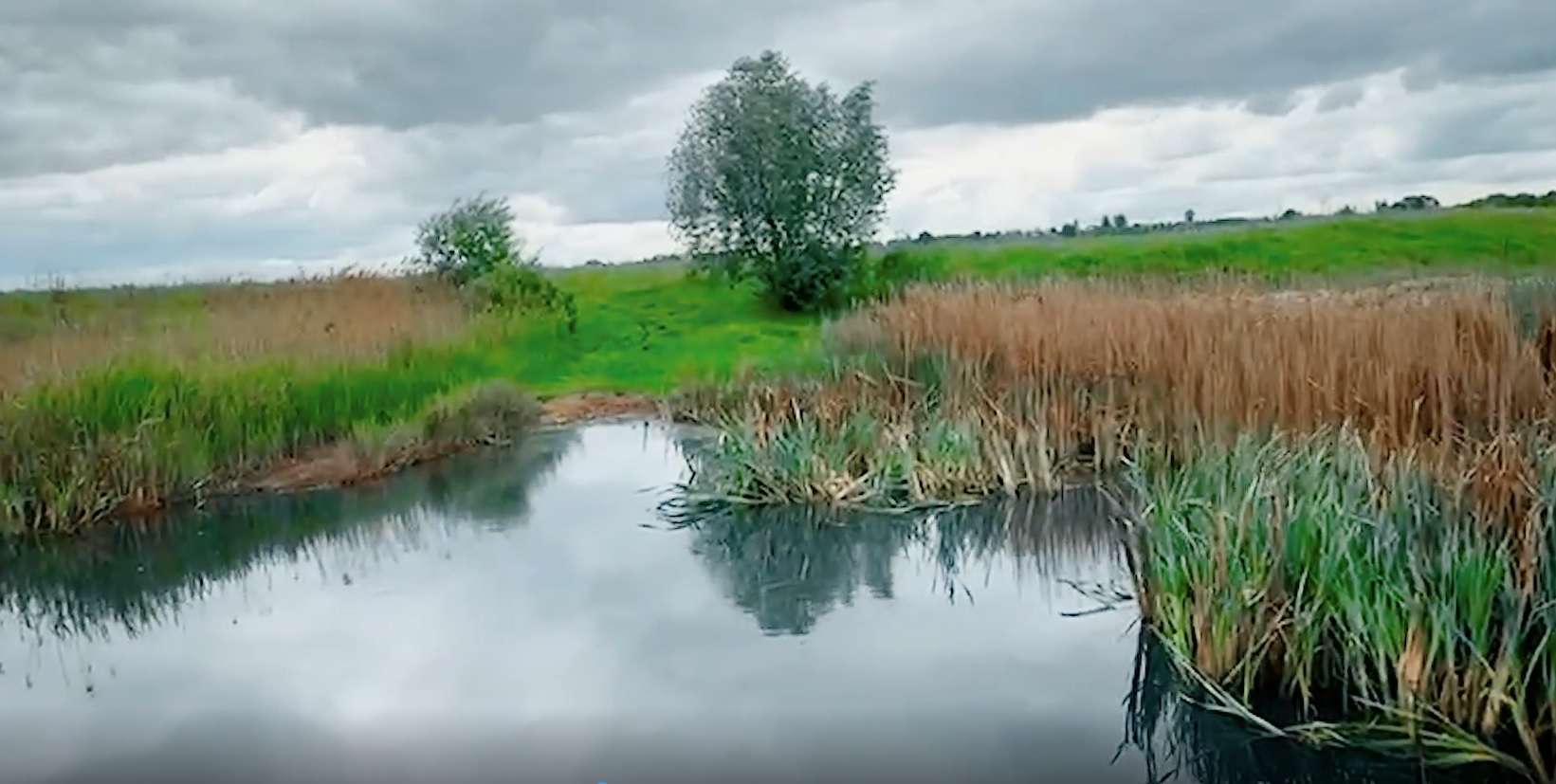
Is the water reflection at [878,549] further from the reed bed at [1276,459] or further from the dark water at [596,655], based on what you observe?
the reed bed at [1276,459]

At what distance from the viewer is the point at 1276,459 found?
4.32 m

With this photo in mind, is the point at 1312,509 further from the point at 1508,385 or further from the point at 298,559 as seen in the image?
the point at 298,559

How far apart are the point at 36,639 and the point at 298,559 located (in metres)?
1.20

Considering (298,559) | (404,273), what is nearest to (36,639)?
(298,559)

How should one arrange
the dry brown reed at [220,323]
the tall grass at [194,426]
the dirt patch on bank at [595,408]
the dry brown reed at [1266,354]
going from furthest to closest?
the dirt patch on bank at [595,408]
the dry brown reed at [220,323]
the tall grass at [194,426]
the dry brown reed at [1266,354]

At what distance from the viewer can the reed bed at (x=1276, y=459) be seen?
3109 mm

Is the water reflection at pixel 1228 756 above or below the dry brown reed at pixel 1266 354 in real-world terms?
below

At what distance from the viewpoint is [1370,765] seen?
10.2 feet

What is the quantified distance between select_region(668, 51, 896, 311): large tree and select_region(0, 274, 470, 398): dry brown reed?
4707 millimetres

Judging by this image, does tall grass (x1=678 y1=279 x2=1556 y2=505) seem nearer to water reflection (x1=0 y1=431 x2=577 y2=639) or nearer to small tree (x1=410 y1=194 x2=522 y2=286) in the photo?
water reflection (x1=0 y1=431 x2=577 y2=639)

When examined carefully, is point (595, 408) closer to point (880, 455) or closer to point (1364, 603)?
point (880, 455)

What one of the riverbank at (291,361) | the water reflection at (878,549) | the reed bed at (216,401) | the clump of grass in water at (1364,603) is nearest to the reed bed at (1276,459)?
the clump of grass in water at (1364,603)

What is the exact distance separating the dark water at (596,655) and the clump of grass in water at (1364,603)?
0.18m

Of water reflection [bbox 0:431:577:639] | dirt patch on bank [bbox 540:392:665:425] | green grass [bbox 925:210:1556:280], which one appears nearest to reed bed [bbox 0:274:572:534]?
water reflection [bbox 0:431:577:639]
